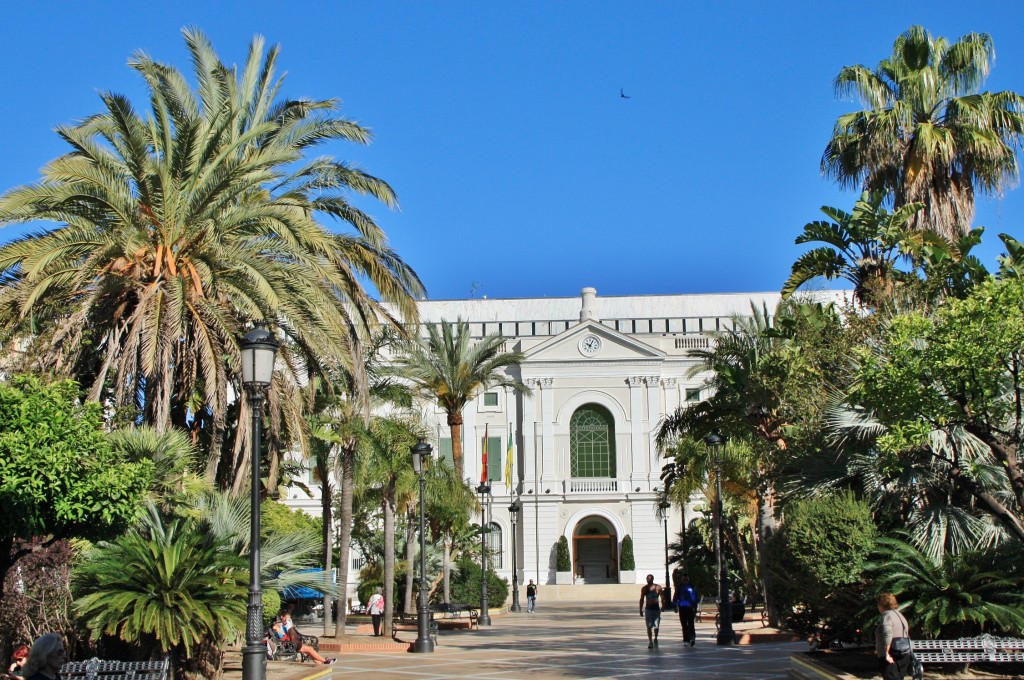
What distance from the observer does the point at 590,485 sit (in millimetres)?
56188

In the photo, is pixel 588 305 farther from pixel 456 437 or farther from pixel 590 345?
pixel 456 437

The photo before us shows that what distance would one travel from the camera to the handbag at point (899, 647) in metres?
11.3

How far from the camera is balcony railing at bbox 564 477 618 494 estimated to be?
5609 centimetres

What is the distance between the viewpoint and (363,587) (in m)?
39.8

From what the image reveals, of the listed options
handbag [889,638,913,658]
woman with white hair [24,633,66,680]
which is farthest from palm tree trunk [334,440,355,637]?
woman with white hair [24,633,66,680]

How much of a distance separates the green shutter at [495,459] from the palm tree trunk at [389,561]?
28.2 meters

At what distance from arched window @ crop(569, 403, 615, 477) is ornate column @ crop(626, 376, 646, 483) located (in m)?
1.09

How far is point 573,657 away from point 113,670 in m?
9.42

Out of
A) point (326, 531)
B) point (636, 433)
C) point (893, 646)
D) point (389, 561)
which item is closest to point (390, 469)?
point (326, 531)

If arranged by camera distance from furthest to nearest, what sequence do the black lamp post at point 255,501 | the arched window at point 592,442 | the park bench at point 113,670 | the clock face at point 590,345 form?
the clock face at point 590,345 < the arched window at point 592,442 < the park bench at point 113,670 < the black lamp post at point 255,501

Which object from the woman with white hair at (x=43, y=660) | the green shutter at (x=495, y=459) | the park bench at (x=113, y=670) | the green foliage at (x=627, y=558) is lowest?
the park bench at (x=113, y=670)

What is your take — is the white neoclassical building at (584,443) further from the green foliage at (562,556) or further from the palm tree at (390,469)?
the palm tree at (390,469)

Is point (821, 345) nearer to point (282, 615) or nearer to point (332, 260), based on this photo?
point (332, 260)

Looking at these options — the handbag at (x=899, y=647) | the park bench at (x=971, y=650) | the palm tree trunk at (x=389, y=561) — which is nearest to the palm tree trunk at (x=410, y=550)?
the palm tree trunk at (x=389, y=561)
